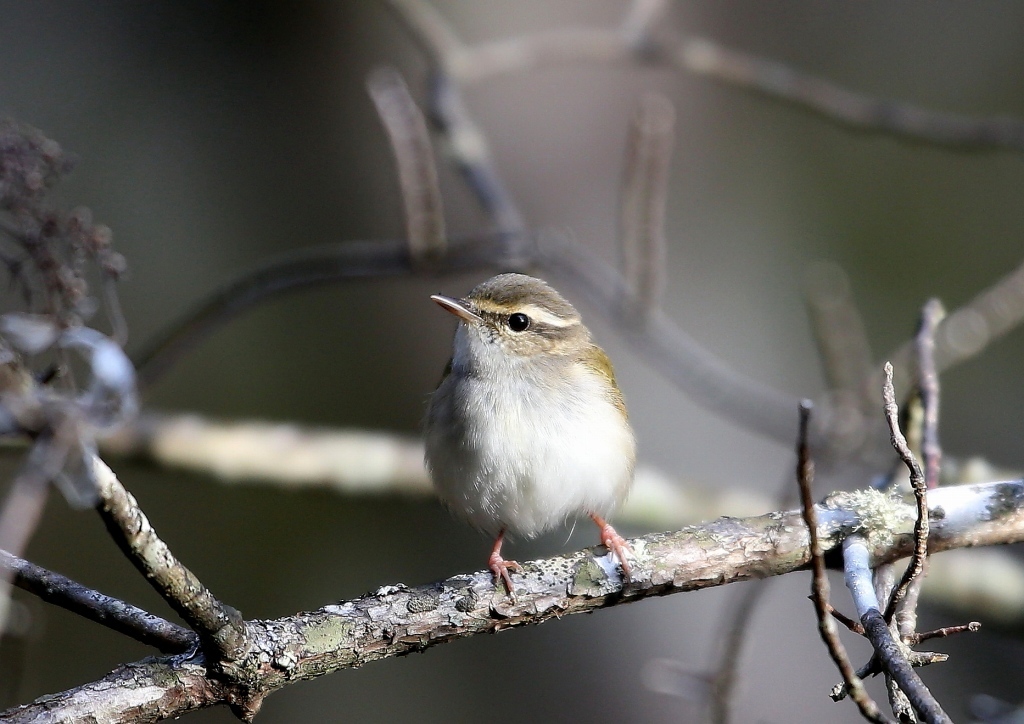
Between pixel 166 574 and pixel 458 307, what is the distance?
204cm

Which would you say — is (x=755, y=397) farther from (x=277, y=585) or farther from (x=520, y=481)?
(x=277, y=585)

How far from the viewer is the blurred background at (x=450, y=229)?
6.56m

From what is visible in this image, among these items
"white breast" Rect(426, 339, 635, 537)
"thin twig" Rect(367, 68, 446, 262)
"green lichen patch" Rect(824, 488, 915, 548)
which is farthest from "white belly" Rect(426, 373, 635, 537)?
"green lichen patch" Rect(824, 488, 915, 548)

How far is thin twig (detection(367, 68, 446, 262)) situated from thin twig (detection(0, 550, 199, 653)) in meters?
2.34

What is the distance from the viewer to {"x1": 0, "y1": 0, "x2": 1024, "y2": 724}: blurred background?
6.56 meters

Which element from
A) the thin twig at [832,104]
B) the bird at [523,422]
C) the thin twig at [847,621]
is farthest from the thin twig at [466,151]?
the thin twig at [847,621]

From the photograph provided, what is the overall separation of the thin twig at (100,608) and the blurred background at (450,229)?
162 inches

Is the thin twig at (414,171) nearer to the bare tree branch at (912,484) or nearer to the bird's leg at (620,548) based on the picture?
the bird's leg at (620,548)

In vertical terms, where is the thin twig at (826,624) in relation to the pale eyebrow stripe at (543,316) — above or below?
below

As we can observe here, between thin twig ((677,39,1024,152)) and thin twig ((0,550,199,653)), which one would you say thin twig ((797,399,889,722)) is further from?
thin twig ((677,39,1024,152))

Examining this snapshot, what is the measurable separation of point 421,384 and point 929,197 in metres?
4.44

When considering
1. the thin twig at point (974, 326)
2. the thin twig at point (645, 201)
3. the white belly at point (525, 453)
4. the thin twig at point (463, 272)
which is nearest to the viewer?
the white belly at point (525, 453)

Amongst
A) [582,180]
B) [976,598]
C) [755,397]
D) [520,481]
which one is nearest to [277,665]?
[520,481]

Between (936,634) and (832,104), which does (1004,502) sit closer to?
(936,634)
